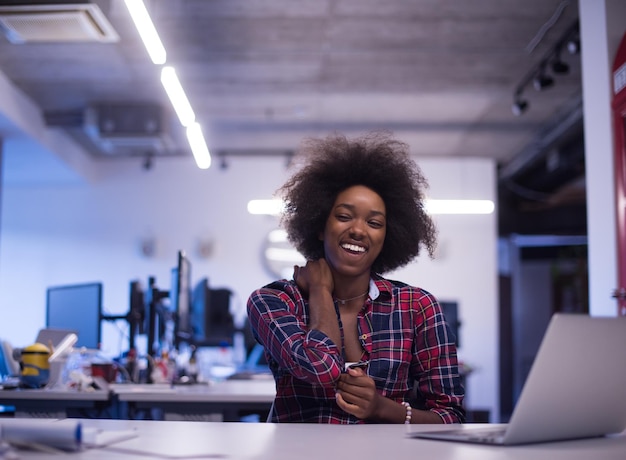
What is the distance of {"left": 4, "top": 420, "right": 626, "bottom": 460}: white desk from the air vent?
3.59 meters

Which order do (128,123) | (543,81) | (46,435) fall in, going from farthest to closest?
(128,123) < (543,81) < (46,435)

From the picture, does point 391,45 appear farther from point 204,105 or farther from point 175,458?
point 175,458

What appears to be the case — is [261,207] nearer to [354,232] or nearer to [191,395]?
[191,395]

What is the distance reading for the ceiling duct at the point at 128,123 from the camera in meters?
7.23

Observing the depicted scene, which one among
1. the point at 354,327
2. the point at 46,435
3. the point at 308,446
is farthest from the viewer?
the point at 354,327

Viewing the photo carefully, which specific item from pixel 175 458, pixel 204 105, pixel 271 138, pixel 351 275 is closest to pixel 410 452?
pixel 175 458

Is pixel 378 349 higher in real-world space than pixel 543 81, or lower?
lower

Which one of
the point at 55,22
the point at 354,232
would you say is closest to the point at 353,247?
the point at 354,232

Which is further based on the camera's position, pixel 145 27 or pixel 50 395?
pixel 145 27

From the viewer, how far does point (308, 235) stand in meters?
2.50

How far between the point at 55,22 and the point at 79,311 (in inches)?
73.1

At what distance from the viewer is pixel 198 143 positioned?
22.5ft

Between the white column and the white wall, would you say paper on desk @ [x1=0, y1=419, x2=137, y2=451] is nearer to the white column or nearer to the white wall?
the white column

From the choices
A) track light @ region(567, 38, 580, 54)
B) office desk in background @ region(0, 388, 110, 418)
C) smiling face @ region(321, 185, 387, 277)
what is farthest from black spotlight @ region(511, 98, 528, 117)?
smiling face @ region(321, 185, 387, 277)
